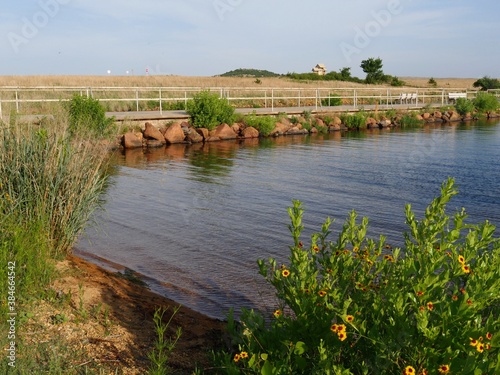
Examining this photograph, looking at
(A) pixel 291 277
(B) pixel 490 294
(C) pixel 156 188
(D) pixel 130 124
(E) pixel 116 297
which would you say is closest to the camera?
(B) pixel 490 294

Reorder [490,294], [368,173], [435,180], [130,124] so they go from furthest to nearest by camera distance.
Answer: [130,124] < [368,173] < [435,180] < [490,294]

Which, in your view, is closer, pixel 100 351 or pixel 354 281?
pixel 354 281

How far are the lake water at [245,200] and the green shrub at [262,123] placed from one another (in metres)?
3.29

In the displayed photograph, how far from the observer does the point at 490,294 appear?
11.5 feet

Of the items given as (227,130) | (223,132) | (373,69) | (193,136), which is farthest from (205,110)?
(373,69)

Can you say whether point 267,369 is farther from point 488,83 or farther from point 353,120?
point 488,83

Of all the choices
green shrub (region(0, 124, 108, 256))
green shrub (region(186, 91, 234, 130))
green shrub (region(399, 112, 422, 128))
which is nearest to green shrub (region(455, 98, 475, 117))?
green shrub (region(399, 112, 422, 128))

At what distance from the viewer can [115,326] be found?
5.65 meters

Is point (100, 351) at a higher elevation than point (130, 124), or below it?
below

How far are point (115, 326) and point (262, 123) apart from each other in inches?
1033

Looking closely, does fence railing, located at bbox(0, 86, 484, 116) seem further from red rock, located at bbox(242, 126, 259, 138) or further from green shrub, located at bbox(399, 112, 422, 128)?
green shrub, located at bbox(399, 112, 422, 128)

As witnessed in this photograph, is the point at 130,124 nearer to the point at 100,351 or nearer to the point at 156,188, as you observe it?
the point at 156,188

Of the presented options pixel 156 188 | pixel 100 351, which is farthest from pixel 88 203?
pixel 156 188

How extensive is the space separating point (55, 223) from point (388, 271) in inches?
188
